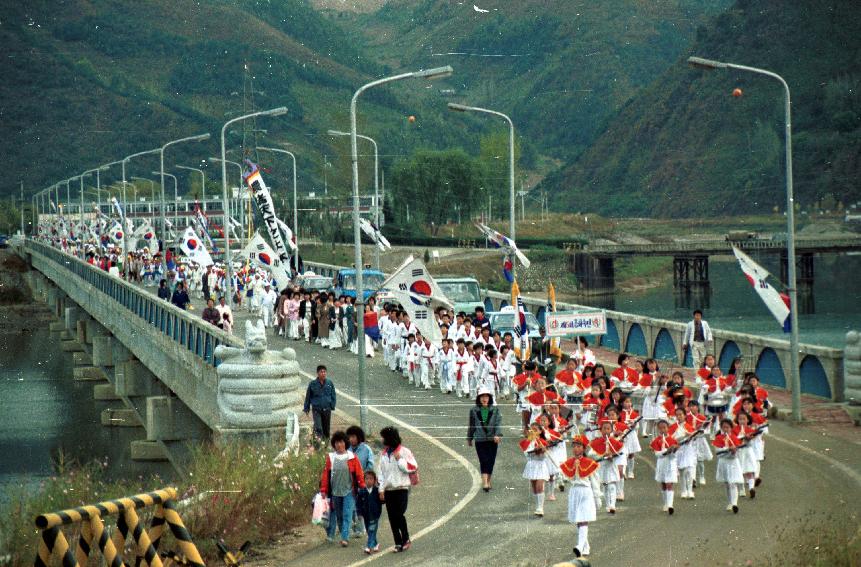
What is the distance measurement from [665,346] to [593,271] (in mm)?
73608

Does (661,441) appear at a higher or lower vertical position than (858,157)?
lower

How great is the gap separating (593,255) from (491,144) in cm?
3653

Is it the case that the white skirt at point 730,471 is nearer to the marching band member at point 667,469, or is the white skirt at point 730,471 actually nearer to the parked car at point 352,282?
the marching band member at point 667,469

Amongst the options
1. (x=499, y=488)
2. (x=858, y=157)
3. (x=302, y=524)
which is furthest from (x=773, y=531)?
(x=858, y=157)

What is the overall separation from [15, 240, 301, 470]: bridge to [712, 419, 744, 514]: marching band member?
21.7ft

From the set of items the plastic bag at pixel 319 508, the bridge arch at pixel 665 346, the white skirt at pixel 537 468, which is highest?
the bridge arch at pixel 665 346

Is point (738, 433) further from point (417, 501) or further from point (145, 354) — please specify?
point (145, 354)

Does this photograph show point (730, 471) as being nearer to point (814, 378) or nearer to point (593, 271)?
point (814, 378)

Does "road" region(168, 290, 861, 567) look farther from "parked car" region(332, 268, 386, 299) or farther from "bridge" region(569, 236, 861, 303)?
"bridge" region(569, 236, 861, 303)

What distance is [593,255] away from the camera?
4247 inches

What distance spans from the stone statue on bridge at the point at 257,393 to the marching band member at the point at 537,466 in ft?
13.2

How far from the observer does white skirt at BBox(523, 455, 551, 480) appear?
1883 cm

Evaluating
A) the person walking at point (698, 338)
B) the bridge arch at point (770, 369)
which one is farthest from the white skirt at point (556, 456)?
the bridge arch at point (770, 369)

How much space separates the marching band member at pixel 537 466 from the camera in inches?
741
